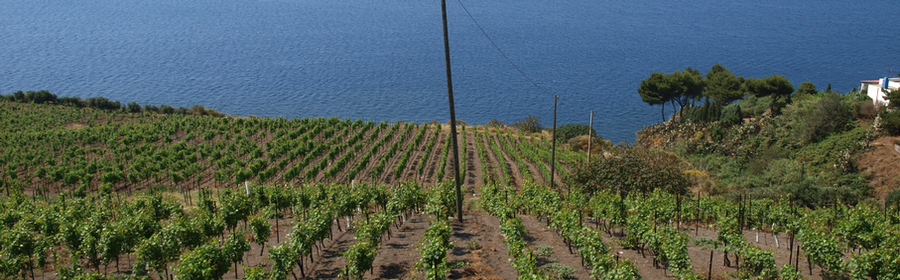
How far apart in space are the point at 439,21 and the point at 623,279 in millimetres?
160835

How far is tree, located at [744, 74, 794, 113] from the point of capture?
4466cm

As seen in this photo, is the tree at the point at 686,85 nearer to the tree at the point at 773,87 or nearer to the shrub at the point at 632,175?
the tree at the point at 773,87

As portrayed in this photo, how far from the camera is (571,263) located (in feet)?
42.7

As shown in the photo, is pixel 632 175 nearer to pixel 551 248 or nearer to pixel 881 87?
pixel 551 248

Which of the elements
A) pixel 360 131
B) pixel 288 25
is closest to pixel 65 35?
pixel 288 25

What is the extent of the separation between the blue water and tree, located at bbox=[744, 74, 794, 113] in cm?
2863

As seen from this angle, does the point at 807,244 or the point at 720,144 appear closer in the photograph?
the point at 807,244

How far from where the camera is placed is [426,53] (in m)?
128

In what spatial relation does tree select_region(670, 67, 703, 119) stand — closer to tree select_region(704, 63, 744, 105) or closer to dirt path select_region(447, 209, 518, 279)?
tree select_region(704, 63, 744, 105)

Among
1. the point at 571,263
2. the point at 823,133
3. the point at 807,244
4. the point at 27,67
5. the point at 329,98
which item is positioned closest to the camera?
the point at 807,244

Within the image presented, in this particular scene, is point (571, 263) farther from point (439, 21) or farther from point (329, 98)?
point (439, 21)

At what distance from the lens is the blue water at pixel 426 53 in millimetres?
91812

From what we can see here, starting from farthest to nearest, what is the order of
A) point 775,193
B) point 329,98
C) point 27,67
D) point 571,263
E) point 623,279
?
point 27,67 < point 329,98 < point 775,193 < point 571,263 < point 623,279

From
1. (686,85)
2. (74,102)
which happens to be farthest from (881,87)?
(74,102)
